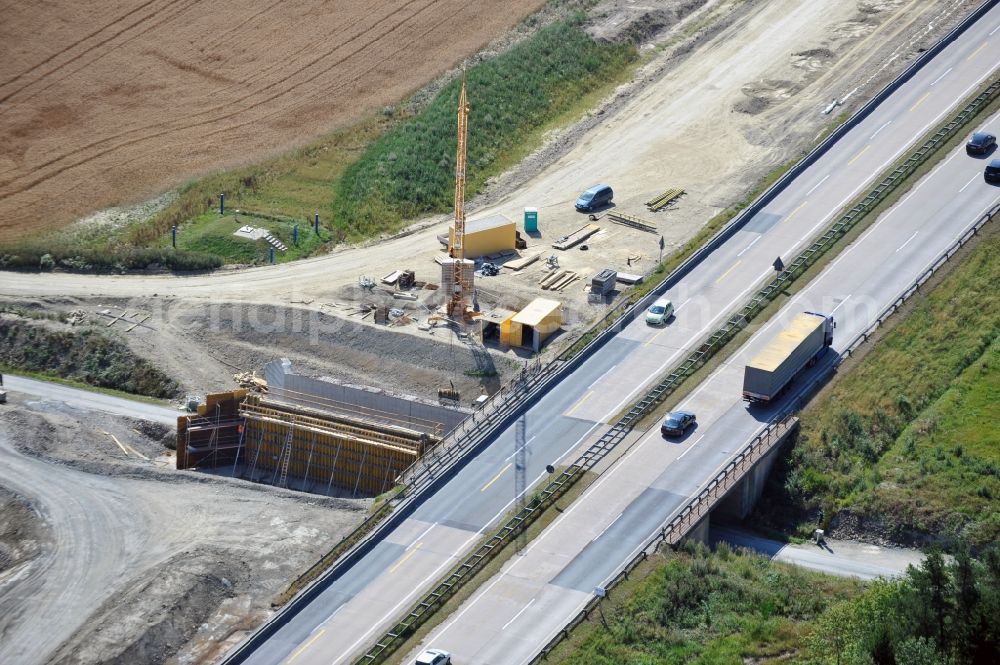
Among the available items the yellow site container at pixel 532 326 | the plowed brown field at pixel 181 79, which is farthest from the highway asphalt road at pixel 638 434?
the plowed brown field at pixel 181 79

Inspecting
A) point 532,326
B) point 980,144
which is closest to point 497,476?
point 532,326

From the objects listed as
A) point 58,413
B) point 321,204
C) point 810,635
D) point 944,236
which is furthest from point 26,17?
point 810,635

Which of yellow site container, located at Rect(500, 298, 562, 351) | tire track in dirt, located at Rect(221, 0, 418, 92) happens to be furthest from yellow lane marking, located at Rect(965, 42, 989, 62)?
tire track in dirt, located at Rect(221, 0, 418, 92)

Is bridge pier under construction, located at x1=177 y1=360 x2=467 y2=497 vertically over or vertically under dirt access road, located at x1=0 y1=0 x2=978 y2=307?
under

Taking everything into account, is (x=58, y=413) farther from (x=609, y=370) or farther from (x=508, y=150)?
(x=508, y=150)

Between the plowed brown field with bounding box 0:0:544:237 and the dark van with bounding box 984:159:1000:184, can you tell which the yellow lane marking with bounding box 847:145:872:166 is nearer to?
the dark van with bounding box 984:159:1000:184

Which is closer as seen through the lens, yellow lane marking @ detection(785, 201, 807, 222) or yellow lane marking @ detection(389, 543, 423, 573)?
yellow lane marking @ detection(389, 543, 423, 573)
